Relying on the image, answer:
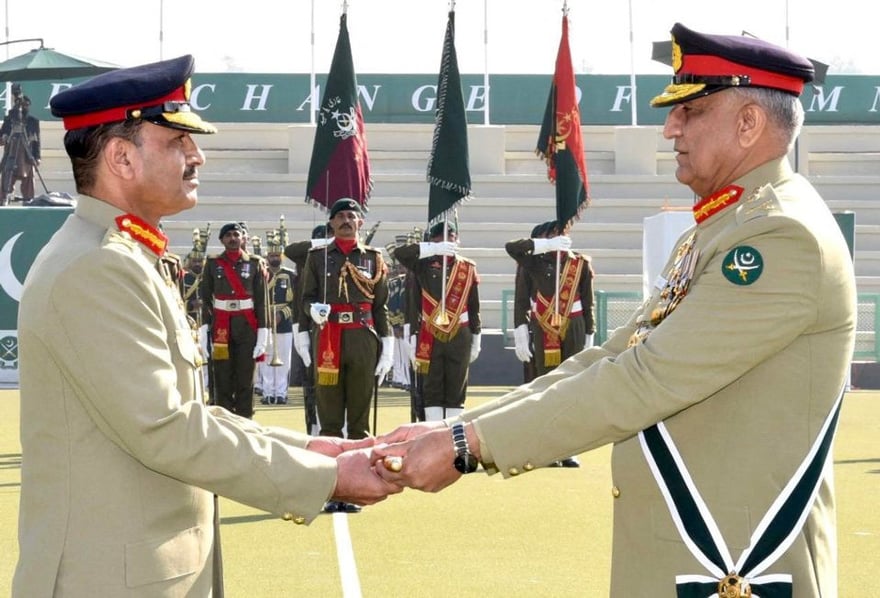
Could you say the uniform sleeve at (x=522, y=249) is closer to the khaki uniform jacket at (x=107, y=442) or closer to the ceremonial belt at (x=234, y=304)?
the ceremonial belt at (x=234, y=304)

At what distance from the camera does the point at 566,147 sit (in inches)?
547

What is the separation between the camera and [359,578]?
24.7 feet

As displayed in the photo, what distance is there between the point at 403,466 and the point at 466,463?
268mm

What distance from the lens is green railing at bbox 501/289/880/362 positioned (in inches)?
938

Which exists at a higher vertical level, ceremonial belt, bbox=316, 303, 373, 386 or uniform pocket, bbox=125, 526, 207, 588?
uniform pocket, bbox=125, 526, 207, 588

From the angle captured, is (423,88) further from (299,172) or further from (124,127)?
(124,127)

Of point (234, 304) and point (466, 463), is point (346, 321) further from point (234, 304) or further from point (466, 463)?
point (466, 463)

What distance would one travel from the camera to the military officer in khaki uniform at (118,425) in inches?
135

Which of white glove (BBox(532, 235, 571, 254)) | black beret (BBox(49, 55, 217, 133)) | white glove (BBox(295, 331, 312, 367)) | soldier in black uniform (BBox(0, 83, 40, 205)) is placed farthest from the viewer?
soldier in black uniform (BBox(0, 83, 40, 205))

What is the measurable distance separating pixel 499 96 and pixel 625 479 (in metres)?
31.3

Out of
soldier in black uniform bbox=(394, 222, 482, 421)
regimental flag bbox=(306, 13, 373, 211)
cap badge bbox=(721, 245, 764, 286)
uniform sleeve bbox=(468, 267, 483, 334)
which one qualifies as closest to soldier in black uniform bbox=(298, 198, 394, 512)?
regimental flag bbox=(306, 13, 373, 211)

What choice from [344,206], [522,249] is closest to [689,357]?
[344,206]

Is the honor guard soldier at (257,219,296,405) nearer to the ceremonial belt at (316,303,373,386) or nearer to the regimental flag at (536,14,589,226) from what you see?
the regimental flag at (536,14,589,226)

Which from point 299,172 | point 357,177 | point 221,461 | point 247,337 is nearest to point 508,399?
point 221,461
